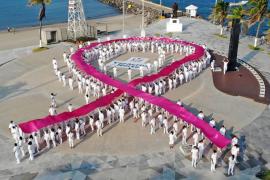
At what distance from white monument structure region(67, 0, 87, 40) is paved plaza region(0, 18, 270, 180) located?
43.1 feet

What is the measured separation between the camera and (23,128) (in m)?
23.0

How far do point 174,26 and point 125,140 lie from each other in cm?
3216

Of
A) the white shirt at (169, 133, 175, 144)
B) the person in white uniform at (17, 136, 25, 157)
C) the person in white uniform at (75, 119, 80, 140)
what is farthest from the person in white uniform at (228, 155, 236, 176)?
the person in white uniform at (17, 136, 25, 157)

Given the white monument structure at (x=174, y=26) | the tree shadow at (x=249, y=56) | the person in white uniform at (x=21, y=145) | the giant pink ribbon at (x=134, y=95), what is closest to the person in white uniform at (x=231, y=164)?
the giant pink ribbon at (x=134, y=95)

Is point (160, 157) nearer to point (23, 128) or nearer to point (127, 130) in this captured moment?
point (127, 130)

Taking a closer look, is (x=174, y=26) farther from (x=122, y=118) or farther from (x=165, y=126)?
(x=165, y=126)

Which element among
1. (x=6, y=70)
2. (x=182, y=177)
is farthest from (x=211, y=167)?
(x=6, y=70)

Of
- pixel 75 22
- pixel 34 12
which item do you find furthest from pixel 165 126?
pixel 34 12

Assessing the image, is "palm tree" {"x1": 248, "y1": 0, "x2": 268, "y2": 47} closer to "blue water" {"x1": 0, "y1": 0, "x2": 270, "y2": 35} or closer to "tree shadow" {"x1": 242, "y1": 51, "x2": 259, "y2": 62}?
"tree shadow" {"x1": 242, "y1": 51, "x2": 259, "y2": 62}

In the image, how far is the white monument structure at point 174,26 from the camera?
5319 cm

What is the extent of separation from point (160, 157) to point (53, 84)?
1596 cm

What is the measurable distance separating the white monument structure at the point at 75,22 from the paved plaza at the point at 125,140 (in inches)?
517

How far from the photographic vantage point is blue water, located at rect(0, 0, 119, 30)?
8125 centimetres

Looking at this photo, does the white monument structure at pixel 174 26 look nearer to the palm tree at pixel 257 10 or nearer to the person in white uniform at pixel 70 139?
the palm tree at pixel 257 10
